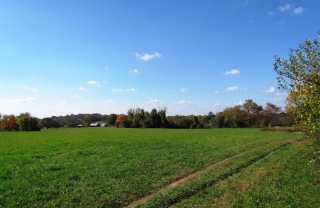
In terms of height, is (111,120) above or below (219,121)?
above

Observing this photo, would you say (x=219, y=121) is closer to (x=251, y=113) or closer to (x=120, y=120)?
(x=251, y=113)

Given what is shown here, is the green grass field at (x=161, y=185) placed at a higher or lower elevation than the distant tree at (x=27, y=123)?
lower

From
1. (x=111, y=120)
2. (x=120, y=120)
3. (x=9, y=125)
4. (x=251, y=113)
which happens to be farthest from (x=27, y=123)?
(x=251, y=113)

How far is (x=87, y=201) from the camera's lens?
13820mm

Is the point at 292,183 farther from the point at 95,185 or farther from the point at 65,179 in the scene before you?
the point at 65,179

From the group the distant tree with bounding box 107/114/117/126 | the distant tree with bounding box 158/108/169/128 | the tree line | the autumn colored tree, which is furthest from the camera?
the distant tree with bounding box 107/114/117/126

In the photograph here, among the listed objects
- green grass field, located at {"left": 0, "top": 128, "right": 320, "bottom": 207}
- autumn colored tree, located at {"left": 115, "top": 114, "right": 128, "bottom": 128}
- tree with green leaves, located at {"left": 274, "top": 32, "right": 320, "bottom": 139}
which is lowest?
green grass field, located at {"left": 0, "top": 128, "right": 320, "bottom": 207}

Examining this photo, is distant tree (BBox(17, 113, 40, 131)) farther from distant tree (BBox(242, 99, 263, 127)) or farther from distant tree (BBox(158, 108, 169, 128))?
distant tree (BBox(242, 99, 263, 127))

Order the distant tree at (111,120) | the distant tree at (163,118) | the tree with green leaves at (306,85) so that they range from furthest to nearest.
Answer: the distant tree at (111,120)
the distant tree at (163,118)
the tree with green leaves at (306,85)

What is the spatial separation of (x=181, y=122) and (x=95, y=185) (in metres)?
127

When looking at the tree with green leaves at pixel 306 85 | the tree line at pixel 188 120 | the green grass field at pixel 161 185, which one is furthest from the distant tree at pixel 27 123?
the tree with green leaves at pixel 306 85

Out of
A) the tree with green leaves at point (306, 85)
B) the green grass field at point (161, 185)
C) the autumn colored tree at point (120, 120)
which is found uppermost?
the autumn colored tree at point (120, 120)

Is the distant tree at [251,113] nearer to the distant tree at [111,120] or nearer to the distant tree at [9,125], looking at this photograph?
the distant tree at [111,120]

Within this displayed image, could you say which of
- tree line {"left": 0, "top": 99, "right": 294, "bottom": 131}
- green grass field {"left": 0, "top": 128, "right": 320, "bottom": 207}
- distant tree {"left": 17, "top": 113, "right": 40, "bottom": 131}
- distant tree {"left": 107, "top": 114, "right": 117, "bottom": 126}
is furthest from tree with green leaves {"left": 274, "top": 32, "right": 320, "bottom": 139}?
distant tree {"left": 107, "top": 114, "right": 117, "bottom": 126}
